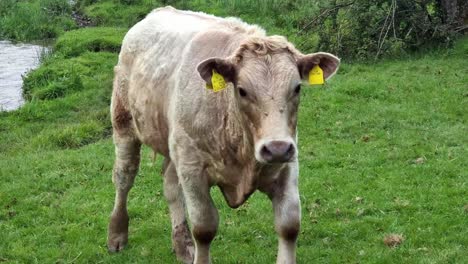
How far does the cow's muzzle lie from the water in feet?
38.7

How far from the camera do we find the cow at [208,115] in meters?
4.95

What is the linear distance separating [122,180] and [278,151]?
3.40 m

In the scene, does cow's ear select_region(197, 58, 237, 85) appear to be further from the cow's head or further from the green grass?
the green grass

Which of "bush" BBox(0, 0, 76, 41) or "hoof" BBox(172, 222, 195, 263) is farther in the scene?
"bush" BBox(0, 0, 76, 41)

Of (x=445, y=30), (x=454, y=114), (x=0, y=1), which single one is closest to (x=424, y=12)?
(x=445, y=30)

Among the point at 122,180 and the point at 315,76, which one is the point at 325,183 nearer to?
the point at 122,180

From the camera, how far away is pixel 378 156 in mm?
10039

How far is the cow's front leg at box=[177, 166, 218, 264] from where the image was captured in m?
5.86

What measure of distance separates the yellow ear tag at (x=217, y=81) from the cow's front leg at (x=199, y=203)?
0.92 meters

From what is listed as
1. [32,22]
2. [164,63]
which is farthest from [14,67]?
[164,63]

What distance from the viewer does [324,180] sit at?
30.5 feet

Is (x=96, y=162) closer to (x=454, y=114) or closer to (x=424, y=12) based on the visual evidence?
(x=454, y=114)

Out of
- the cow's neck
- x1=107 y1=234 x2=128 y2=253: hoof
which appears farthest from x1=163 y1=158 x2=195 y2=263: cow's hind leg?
the cow's neck

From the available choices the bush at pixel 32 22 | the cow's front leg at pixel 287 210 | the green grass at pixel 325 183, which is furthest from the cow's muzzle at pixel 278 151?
the bush at pixel 32 22
